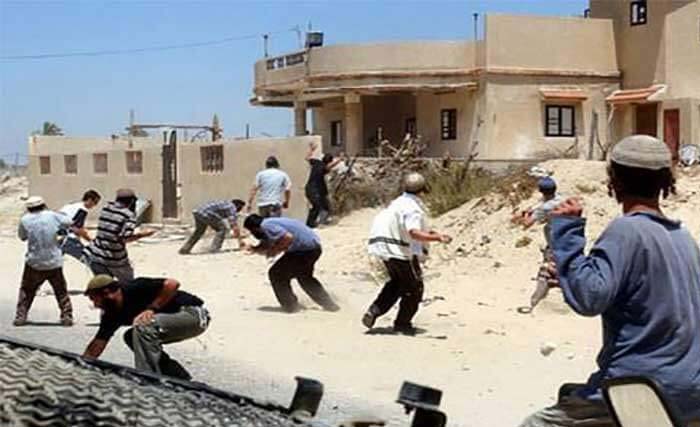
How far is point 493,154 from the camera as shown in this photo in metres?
33.8

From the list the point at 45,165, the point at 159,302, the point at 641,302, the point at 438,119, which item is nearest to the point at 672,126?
the point at 438,119

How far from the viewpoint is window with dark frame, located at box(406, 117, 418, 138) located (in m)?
36.7

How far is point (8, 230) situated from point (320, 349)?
21857 mm

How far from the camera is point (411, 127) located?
37.2 meters

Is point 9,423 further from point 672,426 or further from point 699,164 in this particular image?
point 699,164

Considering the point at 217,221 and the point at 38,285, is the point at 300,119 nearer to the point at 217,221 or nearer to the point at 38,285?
the point at 217,221

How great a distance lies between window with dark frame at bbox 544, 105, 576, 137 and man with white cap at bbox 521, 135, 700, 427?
103 feet

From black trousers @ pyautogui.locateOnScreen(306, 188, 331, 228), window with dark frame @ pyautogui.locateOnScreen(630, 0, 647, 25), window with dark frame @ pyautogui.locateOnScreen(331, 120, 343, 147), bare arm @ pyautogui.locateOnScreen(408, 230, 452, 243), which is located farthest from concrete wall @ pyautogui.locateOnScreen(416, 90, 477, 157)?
bare arm @ pyautogui.locateOnScreen(408, 230, 452, 243)

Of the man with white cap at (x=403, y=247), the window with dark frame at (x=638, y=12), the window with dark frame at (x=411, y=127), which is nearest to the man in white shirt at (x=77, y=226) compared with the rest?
the man with white cap at (x=403, y=247)

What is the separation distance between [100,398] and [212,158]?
24.2 meters

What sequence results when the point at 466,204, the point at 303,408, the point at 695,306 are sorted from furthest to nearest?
the point at 466,204 → the point at 695,306 → the point at 303,408

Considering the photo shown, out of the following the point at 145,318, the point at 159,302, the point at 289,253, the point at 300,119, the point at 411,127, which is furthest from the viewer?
the point at 300,119

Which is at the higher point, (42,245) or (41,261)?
(42,245)

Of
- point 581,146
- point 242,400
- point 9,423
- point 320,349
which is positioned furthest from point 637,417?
point 581,146
